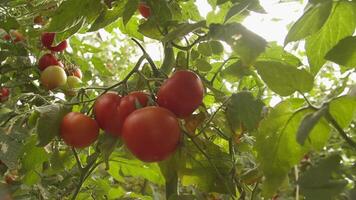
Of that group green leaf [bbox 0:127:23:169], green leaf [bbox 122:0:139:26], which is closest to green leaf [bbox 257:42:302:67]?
green leaf [bbox 122:0:139:26]

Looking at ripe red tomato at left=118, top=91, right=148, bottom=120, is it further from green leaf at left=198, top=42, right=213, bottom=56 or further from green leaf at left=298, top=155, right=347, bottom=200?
green leaf at left=298, top=155, right=347, bottom=200

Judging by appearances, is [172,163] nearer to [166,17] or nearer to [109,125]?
[109,125]

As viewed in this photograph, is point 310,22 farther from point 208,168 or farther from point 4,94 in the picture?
point 4,94

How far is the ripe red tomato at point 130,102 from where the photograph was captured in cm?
73

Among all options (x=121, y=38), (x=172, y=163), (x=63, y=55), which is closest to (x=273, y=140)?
(x=172, y=163)

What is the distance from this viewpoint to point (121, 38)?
9.62ft

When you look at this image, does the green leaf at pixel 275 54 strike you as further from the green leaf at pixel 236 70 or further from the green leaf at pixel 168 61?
the green leaf at pixel 168 61

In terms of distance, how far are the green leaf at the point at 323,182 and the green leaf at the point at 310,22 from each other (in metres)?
0.20

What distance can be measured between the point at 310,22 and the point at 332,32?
0.28 feet

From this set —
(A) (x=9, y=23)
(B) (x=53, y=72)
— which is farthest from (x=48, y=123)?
(B) (x=53, y=72)

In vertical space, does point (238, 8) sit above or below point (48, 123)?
above

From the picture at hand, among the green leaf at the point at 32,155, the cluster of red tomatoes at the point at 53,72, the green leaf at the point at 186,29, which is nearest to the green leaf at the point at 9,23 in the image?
the cluster of red tomatoes at the point at 53,72

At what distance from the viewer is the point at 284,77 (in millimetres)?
709

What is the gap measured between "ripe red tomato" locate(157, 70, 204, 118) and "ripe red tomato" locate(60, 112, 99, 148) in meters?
0.12
